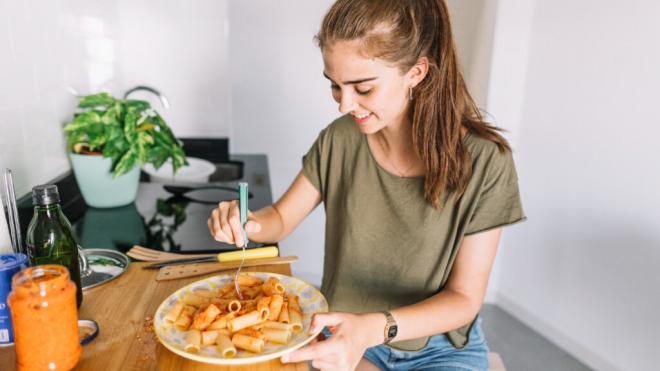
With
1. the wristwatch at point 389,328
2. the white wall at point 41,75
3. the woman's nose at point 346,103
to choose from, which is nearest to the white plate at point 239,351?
the wristwatch at point 389,328

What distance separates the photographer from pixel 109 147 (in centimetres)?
139

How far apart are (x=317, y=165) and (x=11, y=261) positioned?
74 cm

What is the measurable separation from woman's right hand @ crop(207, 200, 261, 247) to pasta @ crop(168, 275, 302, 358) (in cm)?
13

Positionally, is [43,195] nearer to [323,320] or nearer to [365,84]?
[323,320]

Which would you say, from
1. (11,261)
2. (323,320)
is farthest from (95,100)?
(323,320)

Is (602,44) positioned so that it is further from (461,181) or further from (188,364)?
(188,364)

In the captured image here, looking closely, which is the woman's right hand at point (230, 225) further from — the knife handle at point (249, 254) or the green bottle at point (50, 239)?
the green bottle at point (50, 239)

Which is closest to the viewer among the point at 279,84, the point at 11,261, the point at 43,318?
the point at 43,318

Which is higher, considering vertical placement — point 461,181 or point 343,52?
point 343,52

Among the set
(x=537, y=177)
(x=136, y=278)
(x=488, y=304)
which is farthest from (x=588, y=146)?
(x=136, y=278)

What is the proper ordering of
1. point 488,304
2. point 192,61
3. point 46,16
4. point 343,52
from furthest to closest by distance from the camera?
point 488,304 < point 192,61 < point 46,16 < point 343,52

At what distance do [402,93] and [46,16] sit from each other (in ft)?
3.24

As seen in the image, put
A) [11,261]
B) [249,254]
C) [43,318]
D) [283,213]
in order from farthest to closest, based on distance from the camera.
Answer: [283,213] < [249,254] < [11,261] < [43,318]

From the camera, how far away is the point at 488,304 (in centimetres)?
261
